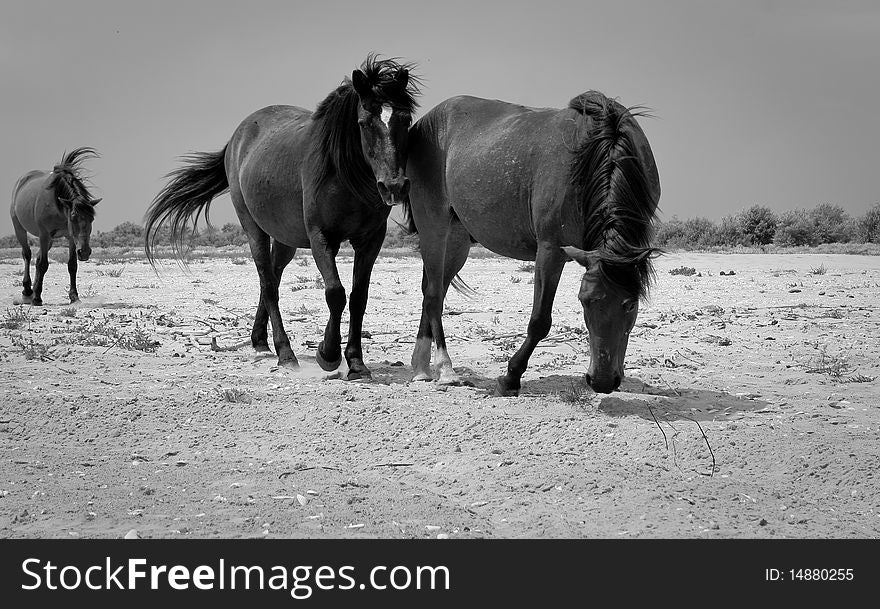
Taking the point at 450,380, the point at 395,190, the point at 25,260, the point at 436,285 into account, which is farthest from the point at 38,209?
the point at 450,380

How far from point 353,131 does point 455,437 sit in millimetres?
3067

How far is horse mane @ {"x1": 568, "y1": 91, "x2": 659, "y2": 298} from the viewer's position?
18.5 ft

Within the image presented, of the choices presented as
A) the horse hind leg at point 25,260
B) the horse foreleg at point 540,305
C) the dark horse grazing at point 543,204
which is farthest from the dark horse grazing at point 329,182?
the horse hind leg at point 25,260

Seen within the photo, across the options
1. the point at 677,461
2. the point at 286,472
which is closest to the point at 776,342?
the point at 677,461

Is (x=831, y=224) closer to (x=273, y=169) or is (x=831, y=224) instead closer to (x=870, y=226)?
(x=870, y=226)

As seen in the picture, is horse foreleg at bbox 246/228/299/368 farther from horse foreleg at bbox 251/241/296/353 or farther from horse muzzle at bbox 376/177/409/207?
horse muzzle at bbox 376/177/409/207

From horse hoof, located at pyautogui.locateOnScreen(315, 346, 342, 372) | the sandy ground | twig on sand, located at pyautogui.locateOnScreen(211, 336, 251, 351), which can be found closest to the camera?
the sandy ground

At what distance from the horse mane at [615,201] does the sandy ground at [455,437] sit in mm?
998

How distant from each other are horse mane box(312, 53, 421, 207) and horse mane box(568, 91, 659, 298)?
1.86m

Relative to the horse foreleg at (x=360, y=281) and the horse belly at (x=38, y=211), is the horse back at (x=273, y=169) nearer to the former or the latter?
the horse foreleg at (x=360, y=281)

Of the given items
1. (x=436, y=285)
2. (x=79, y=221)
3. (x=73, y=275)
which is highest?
(x=79, y=221)

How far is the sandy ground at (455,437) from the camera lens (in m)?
4.20

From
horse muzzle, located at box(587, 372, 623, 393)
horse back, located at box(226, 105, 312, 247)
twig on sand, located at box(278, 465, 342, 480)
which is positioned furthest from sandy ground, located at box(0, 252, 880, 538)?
horse back, located at box(226, 105, 312, 247)

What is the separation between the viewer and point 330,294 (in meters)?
7.50
